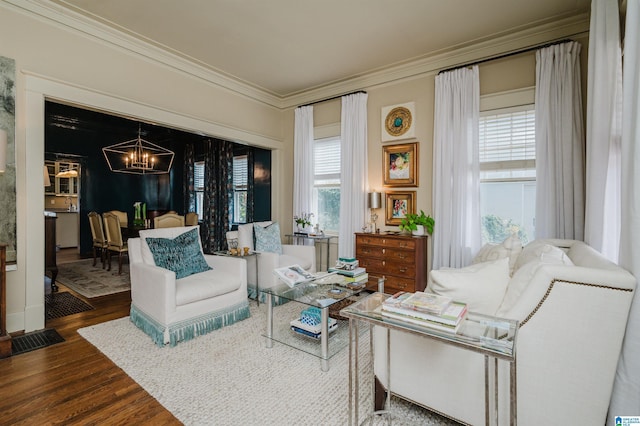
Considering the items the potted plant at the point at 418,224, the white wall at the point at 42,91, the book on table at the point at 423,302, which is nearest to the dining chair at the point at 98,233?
the white wall at the point at 42,91

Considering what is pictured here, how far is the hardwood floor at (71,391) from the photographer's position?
1752mm

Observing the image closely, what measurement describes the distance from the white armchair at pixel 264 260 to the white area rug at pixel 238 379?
0.94m

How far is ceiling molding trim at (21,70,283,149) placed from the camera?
9.76ft

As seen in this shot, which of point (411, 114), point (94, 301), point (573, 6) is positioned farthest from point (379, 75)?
point (94, 301)

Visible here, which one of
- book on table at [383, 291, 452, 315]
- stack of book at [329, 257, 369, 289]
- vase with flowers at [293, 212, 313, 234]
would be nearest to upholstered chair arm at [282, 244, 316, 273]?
vase with flowers at [293, 212, 313, 234]

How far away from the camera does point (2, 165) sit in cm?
240

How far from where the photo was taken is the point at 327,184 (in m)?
5.19

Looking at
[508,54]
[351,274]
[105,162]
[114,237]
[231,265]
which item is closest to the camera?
[351,274]

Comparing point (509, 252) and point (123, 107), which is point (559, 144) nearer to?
point (509, 252)

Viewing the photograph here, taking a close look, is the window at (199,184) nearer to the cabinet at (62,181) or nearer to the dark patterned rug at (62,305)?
the cabinet at (62,181)

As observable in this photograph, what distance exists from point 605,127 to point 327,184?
11.8ft

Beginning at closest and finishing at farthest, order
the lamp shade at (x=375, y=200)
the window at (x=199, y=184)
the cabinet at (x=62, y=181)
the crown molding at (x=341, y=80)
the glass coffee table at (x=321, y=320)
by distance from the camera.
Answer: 1. the glass coffee table at (x=321, y=320)
2. the crown molding at (x=341, y=80)
3. the lamp shade at (x=375, y=200)
4. the cabinet at (x=62, y=181)
5. the window at (x=199, y=184)

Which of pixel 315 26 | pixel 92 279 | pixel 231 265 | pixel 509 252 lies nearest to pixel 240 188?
pixel 92 279

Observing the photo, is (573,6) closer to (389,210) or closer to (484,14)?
(484,14)
